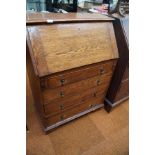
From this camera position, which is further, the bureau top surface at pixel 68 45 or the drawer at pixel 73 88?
the drawer at pixel 73 88

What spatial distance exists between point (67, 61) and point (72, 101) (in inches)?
18.1

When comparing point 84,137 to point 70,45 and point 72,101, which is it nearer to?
point 72,101

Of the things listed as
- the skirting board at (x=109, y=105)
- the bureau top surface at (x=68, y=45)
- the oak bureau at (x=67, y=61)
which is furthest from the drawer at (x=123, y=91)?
the bureau top surface at (x=68, y=45)

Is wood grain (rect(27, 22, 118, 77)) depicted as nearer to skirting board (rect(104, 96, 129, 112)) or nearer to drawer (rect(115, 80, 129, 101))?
drawer (rect(115, 80, 129, 101))

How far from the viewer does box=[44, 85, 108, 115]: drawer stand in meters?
1.34

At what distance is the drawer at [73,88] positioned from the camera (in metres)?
1.23

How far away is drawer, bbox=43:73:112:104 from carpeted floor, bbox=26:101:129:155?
0.47m

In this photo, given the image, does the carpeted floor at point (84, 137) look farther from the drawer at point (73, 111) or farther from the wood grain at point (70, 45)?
the wood grain at point (70, 45)

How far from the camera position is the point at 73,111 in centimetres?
157

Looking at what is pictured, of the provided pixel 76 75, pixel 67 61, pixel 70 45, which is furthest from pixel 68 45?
pixel 76 75

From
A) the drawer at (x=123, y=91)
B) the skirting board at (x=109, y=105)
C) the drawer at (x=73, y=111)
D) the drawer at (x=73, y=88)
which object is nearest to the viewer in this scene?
the drawer at (x=73, y=88)

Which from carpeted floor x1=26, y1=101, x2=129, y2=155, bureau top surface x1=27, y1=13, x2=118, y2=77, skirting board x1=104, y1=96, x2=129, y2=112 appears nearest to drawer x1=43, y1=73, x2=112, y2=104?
bureau top surface x1=27, y1=13, x2=118, y2=77
